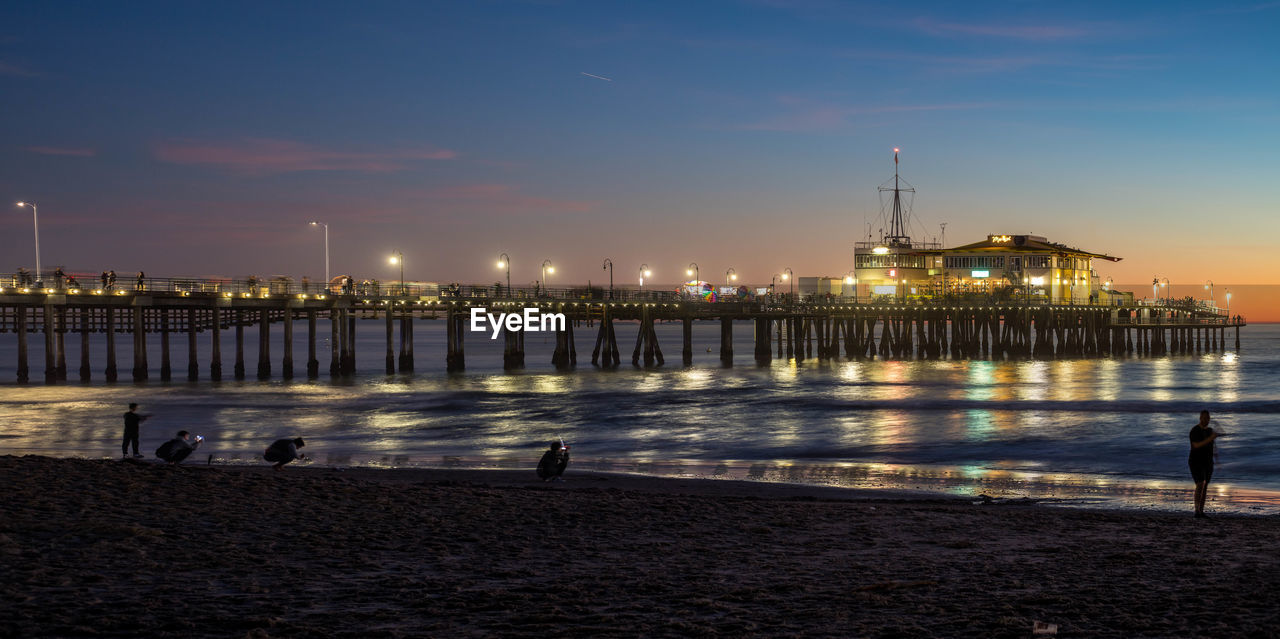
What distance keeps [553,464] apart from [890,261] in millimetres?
84245

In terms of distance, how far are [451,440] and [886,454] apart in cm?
1194

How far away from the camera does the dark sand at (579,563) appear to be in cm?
876

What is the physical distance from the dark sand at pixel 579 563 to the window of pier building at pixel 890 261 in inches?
3326

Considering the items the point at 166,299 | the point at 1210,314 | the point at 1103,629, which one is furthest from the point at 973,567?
the point at 1210,314

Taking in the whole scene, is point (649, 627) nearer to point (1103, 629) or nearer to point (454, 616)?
point (454, 616)

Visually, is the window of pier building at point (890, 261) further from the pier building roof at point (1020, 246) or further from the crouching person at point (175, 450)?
the crouching person at point (175, 450)

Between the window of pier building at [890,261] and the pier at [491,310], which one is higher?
the window of pier building at [890,261]

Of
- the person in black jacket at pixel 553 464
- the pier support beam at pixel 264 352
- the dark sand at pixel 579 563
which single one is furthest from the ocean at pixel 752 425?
the dark sand at pixel 579 563

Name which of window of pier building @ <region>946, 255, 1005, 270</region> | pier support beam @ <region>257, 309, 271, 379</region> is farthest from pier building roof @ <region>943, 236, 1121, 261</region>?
pier support beam @ <region>257, 309, 271, 379</region>

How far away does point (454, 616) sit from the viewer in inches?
354

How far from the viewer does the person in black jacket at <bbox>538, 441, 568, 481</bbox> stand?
19578mm

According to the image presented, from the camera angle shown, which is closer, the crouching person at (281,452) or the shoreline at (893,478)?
the shoreline at (893,478)

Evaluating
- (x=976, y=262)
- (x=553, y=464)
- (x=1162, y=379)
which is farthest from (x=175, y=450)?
(x=976, y=262)

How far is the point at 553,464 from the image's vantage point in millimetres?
19578
